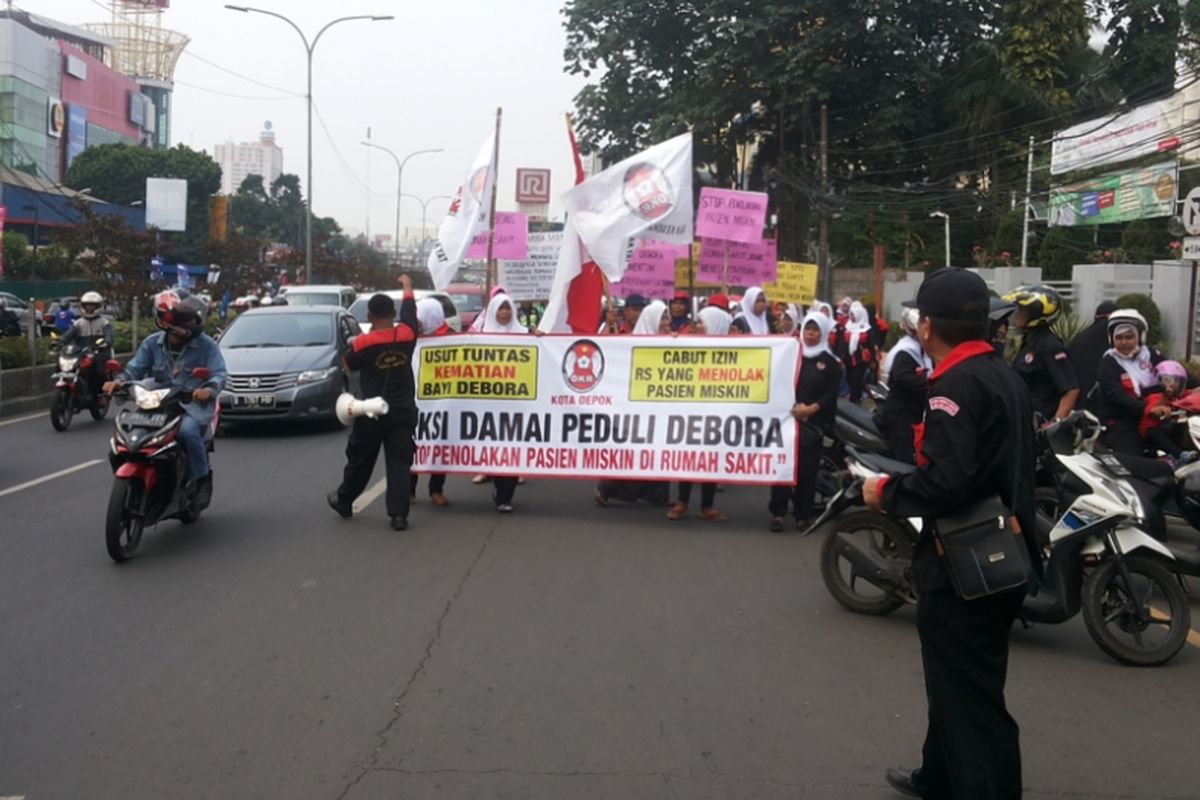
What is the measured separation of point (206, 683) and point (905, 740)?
312 centimetres

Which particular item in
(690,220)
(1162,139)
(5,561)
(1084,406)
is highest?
A: (1162,139)

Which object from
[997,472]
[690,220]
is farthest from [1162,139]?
[997,472]

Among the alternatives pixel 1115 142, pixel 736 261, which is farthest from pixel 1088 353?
pixel 1115 142

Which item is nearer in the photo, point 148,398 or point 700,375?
point 148,398

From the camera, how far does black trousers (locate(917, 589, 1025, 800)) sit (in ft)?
12.5

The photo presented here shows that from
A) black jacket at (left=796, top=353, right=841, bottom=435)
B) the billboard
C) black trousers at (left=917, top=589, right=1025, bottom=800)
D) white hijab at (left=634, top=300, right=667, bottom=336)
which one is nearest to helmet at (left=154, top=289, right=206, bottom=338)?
white hijab at (left=634, top=300, right=667, bottom=336)

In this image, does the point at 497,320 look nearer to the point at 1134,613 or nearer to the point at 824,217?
the point at 1134,613

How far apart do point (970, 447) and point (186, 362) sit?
6518 mm

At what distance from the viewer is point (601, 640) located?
6.27 meters

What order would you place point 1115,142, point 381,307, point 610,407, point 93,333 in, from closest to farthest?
point 381,307
point 610,407
point 93,333
point 1115,142

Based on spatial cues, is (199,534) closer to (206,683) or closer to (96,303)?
(206,683)

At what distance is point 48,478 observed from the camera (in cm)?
1134

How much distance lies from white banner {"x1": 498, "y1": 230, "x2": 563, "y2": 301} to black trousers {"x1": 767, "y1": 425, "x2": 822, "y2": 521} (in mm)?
8579

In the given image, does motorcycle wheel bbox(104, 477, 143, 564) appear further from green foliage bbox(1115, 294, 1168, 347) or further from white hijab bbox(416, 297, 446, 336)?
green foliage bbox(1115, 294, 1168, 347)
